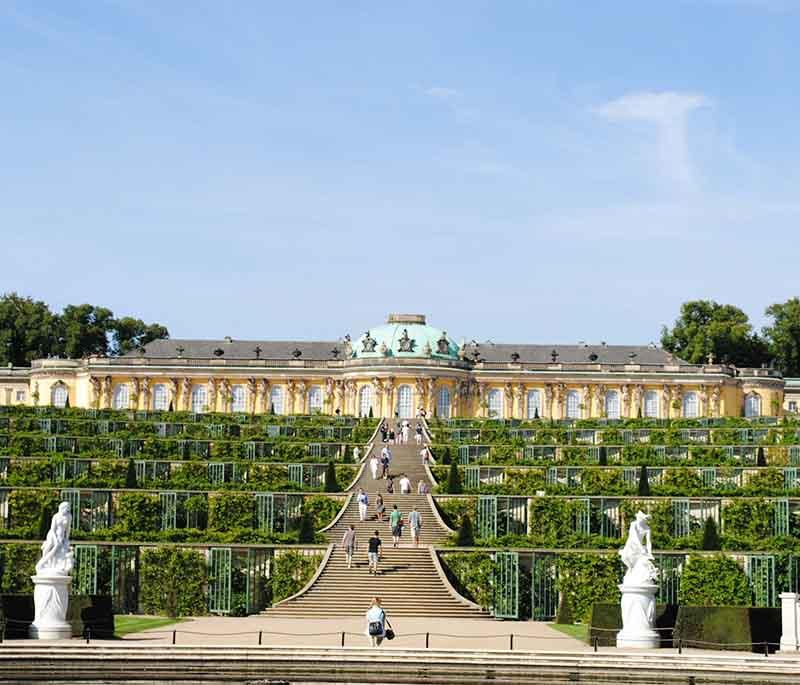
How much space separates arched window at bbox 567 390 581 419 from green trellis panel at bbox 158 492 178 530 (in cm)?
5596

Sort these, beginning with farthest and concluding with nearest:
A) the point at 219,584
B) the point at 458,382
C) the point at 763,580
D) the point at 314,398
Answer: the point at 314,398, the point at 458,382, the point at 219,584, the point at 763,580

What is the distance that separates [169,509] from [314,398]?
5345 cm

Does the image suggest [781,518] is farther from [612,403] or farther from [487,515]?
[612,403]

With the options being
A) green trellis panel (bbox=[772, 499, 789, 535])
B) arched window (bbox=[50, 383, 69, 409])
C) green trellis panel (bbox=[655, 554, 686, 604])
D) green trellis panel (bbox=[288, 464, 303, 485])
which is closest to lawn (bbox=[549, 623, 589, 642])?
green trellis panel (bbox=[655, 554, 686, 604])

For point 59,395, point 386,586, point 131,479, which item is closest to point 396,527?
point 386,586

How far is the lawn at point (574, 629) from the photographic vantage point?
34000 millimetres

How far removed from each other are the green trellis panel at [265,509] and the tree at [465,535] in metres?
6.14

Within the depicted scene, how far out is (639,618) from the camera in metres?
31.7

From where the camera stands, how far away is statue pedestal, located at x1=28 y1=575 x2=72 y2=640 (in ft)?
105

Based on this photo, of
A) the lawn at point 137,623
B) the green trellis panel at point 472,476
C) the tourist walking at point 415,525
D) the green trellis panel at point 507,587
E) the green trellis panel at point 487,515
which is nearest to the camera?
the lawn at point 137,623

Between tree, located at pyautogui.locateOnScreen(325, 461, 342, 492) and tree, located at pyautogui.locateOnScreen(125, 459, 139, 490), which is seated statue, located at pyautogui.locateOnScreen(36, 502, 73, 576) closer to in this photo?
tree, located at pyautogui.locateOnScreen(125, 459, 139, 490)

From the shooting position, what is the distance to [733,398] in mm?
101312

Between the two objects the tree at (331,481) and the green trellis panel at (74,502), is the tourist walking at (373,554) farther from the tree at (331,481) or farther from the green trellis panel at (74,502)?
the green trellis panel at (74,502)

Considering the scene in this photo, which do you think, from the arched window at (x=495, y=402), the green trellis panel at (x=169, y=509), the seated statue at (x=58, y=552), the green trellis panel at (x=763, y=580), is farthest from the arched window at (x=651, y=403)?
the seated statue at (x=58, y=552)
